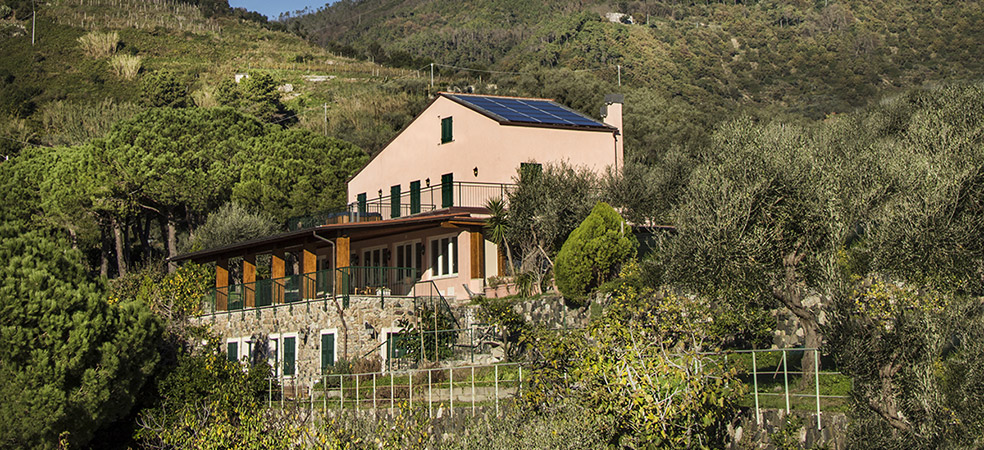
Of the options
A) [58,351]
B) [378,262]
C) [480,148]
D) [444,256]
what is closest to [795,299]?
[444,256]

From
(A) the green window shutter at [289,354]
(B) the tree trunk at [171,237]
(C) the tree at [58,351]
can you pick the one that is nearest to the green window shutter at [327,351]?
(A) the green window shutter at [289,354]

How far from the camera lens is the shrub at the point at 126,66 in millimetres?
92250

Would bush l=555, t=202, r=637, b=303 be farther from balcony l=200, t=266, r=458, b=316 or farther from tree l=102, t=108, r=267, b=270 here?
tree l=102, t=108, r=267, b=270

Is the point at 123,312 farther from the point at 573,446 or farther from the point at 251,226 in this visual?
the point at 573,446

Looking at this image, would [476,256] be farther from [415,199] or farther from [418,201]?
[415,199]

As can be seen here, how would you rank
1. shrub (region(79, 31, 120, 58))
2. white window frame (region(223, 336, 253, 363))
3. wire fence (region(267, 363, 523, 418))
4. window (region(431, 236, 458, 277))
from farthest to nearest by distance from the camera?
shrub (region(79, 31, 120, 58)), white window frame (region(223, 336, 253, 363)), window (region(431, 236, 458, 277)), wire fence (region(267, 363, 523, 418))

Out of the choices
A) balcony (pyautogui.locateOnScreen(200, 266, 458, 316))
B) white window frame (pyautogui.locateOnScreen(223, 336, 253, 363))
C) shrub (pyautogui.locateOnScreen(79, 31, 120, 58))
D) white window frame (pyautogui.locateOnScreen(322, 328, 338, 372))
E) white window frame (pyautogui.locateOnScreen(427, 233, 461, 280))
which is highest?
shrub (pyautogui.locateOnScreen(79, 31, 120, 58))

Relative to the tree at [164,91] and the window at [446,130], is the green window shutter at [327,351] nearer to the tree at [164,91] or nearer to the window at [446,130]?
the window at [446,130]

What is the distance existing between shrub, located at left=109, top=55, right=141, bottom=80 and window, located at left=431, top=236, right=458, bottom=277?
6827 centimetres

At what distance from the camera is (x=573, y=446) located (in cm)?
1386

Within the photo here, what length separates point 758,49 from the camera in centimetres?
10225

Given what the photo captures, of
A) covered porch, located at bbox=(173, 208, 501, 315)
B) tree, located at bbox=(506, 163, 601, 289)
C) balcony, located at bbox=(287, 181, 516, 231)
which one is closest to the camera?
covered porch, located at bbox=(173, 208, 501, 315)

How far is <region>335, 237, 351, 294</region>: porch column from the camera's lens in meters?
28.2

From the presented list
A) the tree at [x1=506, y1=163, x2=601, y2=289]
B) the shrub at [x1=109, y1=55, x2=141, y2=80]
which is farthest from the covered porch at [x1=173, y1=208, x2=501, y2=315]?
the shrub at [x1=109, y1=55, x2=141, y2=80]
